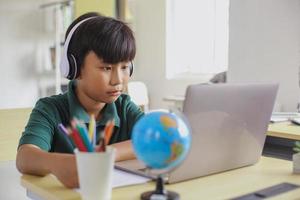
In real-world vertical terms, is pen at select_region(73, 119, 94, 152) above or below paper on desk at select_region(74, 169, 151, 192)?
above

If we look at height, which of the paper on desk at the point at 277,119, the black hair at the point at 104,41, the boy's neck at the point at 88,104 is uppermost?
the black hair at the point at 104,41

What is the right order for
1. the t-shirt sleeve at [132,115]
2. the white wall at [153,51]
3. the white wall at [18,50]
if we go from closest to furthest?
the t-shirt sleeve at [132,115], the white wall at [153,51], the white wall at [18,50]

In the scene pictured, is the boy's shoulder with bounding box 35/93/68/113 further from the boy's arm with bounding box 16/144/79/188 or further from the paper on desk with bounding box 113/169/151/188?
the paper on desk with bounding box 113/169/151/188

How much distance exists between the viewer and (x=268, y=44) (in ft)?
7.94

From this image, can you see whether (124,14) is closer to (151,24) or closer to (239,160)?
(151,24)

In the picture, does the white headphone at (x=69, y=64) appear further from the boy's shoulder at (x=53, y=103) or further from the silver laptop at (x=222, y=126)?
the silver laptop at (x=222, y=126)

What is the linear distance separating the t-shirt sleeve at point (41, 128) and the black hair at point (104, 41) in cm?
16

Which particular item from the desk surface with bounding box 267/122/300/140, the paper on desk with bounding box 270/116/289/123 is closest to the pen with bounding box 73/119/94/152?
the desk surface with bounding box 267/122/300/140

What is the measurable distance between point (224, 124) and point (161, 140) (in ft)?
0.96

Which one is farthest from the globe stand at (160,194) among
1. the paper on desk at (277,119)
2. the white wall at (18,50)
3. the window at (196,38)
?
the white wall at (18,50)

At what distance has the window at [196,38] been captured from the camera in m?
3.84

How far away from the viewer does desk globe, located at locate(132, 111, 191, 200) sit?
71 centimetres

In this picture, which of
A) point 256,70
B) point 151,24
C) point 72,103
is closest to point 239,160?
point 72,103

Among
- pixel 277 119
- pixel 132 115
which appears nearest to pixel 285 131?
pixel 277 119
